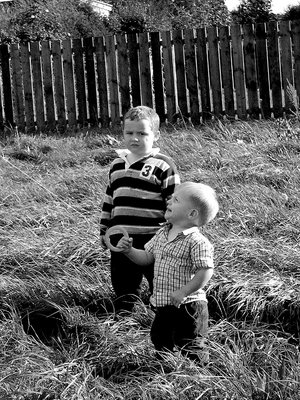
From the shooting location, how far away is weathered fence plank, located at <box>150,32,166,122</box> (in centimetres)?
958

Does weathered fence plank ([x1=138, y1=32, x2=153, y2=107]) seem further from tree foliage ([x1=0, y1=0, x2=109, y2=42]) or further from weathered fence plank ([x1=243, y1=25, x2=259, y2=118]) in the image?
tree foliage ([x1=0, y1=0, x2=109, y2=42])

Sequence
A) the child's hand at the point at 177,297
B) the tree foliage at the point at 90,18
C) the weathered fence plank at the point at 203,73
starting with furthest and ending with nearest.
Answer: the tree foliage at the point at 90,18 < the weathered fence plank at the point at 203,73 < the child's hand at the point at 177,297

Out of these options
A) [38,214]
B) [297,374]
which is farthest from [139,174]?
[38,214]

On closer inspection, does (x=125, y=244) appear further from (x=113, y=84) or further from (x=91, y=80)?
(x=91, y=80)

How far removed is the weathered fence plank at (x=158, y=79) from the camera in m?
9.58

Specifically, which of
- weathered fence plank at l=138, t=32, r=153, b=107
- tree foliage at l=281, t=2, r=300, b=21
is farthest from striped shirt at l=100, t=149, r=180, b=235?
tree foliage at l=281, t=2, r=300, b=21

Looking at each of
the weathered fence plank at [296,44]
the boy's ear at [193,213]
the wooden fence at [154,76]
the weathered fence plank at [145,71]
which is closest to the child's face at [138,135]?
the boy's ear at [193,213]

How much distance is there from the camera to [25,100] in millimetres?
10086

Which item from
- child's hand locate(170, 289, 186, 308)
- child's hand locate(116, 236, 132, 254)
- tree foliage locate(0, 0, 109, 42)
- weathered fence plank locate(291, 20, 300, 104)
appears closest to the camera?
child's hand locate(170, 289, 186, 308)

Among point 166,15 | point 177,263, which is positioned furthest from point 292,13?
point 177,263

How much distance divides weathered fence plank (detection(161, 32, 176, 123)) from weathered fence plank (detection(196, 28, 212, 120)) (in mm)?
335

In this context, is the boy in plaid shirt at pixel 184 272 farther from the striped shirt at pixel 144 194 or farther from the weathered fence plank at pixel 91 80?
the weathered fence plank at pixel 91 80

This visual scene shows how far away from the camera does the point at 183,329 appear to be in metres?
3.23

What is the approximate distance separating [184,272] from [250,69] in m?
6.46
